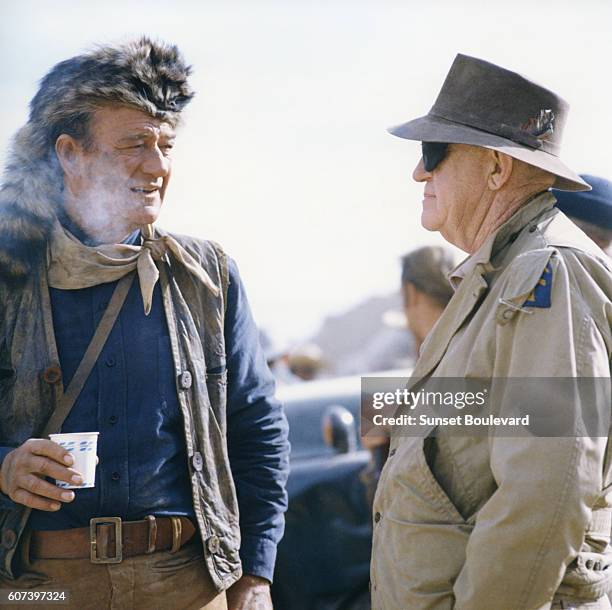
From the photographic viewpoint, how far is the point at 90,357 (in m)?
2.84

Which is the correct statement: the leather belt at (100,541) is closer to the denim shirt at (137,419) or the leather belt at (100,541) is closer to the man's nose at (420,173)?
the denim shirt at (137,419)

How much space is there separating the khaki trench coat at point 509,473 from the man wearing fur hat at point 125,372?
2.12 ft

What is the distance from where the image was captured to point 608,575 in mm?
2326

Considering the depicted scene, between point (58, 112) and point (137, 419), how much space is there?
1.04 meters

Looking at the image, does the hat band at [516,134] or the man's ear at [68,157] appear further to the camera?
the man's ear at [68,157]

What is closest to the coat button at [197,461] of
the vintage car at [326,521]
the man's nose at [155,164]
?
Answer: the man's nose at [155,164]

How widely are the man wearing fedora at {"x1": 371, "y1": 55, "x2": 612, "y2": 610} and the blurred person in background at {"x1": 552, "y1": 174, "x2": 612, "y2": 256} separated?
1101 mm

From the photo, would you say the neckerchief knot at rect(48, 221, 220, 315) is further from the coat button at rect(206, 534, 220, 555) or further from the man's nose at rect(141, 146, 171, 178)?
the coat button at rect(206, 534, 220, 555)

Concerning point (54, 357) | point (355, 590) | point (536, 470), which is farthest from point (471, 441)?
point (355, 590)

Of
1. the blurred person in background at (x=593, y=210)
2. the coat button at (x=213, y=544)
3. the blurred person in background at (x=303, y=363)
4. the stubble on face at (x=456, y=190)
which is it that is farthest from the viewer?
the blurred person in background at (x=303, y=363)

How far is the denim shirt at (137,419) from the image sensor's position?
277 centimetres

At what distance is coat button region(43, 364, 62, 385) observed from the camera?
9.16ft

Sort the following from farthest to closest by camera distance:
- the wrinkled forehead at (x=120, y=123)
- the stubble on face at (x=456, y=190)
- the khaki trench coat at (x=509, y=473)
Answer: the wrinkled forehead at (x=120, y=123) → the stubble on face at (x=456, y=190) → the khaki trench coat at (x=509, y=473)

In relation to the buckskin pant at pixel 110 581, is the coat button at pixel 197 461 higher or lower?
higher
